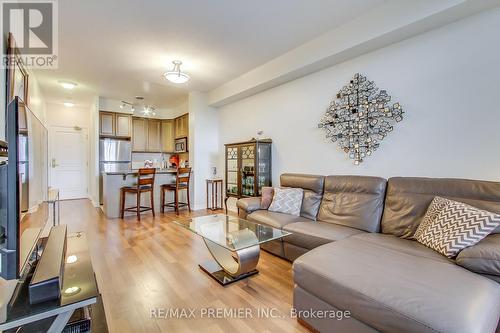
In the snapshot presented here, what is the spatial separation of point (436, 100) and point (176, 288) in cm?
311

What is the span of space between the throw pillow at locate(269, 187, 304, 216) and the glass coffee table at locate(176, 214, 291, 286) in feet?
1.96

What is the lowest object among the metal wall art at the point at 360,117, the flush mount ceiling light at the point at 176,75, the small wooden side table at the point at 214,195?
the small wooden side table at the point at 214,195

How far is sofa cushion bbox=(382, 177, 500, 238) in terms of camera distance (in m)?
1.88

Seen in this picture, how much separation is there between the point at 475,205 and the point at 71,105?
869cm

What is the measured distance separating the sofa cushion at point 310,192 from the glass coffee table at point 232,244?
714mm

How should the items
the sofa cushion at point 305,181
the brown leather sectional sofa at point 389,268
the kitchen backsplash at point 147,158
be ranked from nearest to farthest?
the brown leather sectional sofa at point 389,268
the sofa cushion at point 305,181
the kitchen backsplash at point 147,158

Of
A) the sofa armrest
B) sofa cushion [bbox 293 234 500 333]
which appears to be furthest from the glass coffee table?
sofa cushion [bbox 293 234 500 333]

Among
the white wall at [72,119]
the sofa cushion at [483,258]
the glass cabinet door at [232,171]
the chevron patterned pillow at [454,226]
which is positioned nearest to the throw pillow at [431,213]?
the chevron patterned pillow at [454,226]

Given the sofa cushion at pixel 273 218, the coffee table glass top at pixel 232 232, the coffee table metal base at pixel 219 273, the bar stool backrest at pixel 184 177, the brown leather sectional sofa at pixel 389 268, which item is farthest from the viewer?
the bar stool backrest at pixel 184 177

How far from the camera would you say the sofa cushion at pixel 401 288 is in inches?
41.6

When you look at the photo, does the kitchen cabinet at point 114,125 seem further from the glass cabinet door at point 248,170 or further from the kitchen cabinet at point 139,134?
the glass cabinet door at point 248,170

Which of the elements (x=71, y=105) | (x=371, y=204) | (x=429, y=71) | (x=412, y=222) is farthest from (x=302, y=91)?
(x=71, y=105)

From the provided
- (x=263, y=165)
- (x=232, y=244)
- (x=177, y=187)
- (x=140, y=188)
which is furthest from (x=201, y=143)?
(x=232, y=244)

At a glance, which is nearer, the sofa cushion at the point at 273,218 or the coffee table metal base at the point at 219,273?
the coffee table metal base at the point at 219,273
